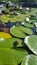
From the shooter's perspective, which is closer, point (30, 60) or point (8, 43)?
point (30, 60)

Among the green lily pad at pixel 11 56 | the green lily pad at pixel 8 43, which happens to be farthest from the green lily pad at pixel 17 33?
the green lily pad at pixel 11 56

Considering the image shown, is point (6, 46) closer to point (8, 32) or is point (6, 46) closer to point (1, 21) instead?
point (8, 32)


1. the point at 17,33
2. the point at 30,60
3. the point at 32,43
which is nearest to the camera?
the point at 30,60

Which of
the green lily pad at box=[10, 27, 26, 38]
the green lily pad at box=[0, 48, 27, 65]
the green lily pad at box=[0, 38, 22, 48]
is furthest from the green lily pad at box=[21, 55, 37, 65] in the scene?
the green lily pad at box=[10, 27, 26, 38]

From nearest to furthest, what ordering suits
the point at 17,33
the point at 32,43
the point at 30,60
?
the point at 30,60 < the point at 32,43 < the point at 17,33

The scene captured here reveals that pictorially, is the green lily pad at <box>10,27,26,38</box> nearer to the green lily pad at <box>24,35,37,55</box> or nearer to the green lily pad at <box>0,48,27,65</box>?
the green lily pad at <box>24,35,37,55</box>

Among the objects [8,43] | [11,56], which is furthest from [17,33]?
[11,56]

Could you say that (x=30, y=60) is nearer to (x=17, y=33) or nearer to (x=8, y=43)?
(x=8, y=43)

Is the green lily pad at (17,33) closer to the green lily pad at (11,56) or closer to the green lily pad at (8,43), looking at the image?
the green lily pad at (8,43)

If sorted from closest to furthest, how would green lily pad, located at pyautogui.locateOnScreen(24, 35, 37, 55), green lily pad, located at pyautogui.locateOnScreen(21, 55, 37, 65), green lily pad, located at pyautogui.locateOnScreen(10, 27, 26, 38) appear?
green lily pad, located at pyautogui.locateOnScreen(21, 55, 37, 65) → green lily pad, located at pyautogui.locateOnScreen(24, 35, 37, 55) → green lily pad, located at pyautogui.locateOnScreen(10, 27, 26, 38)
